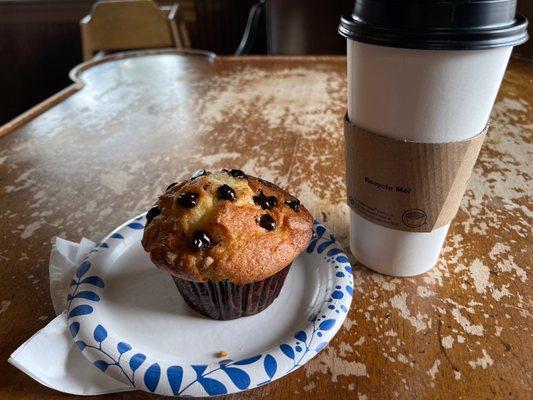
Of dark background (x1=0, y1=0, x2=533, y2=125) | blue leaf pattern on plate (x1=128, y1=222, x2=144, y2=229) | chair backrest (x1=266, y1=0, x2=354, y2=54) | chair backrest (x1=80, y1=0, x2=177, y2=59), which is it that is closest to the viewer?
blue leaf pattern on plate (x1=128, y1=222, x2=144, y2=229)

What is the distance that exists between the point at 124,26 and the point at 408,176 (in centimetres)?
203

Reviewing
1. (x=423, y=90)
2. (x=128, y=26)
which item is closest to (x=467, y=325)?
(x=423, y=90)

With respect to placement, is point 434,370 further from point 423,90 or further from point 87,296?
point 87,296

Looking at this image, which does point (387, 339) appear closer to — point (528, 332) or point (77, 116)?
point (528, 332)

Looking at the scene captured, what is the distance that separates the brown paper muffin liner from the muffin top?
0.6 inches

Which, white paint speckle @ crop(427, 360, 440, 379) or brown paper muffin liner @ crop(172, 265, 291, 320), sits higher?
brown paper muffin liner @ crop(172, 265, 291, 320)

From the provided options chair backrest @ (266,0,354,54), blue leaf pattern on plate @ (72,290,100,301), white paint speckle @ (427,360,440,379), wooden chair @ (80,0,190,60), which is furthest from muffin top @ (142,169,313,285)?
chair backrest @ (266,0,354,54)

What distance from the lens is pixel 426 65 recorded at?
0.48 meters

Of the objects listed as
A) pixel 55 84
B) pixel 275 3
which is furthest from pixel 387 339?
pixel 55 84

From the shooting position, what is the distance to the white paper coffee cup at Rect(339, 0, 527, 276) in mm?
446

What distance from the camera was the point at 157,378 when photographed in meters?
0.47

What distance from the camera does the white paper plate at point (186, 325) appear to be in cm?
47

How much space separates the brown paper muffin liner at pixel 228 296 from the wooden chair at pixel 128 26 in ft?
6.22

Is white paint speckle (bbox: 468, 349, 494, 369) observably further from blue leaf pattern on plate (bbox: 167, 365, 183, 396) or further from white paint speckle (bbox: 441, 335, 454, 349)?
blue leaf pattern on plate (bbox: 167, 365, 183, 396)
